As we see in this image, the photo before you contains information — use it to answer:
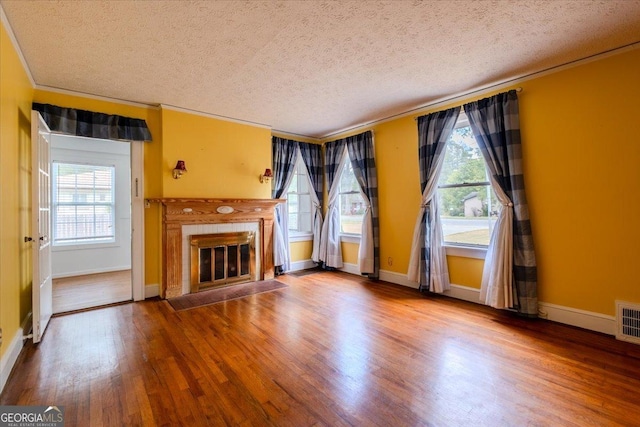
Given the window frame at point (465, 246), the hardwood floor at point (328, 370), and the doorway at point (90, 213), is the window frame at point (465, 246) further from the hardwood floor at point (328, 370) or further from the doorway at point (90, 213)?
the doorway at point (90, 213)

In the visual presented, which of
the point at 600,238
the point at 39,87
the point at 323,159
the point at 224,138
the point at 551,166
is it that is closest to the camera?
the point at 600,238

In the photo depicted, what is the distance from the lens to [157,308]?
3.45m

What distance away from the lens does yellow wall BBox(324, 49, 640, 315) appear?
254 centimetres

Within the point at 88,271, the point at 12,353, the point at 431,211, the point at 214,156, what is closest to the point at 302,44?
the point at 214,156

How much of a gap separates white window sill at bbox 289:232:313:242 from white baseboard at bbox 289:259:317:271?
41 cm

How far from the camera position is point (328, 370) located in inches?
83.0

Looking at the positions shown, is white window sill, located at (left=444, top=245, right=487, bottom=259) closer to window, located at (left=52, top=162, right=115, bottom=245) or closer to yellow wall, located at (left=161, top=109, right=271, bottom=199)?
yellow wall, located at (left=161, top=109, right=271, bottom=199)

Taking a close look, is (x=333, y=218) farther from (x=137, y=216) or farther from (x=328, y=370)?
(x=328, y=370)

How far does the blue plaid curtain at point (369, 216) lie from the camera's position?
15.1 ft

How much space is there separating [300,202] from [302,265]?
1.22 m

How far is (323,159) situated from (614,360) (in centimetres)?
463

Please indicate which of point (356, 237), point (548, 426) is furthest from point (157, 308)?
point (548, 426)

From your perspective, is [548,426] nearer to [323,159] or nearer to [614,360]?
[614,360]

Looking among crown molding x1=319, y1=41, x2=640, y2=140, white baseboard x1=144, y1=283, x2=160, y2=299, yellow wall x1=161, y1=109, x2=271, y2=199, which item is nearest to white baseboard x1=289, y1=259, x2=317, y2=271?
yellow wall x1=161, y1=109, x2=271, y2=199
